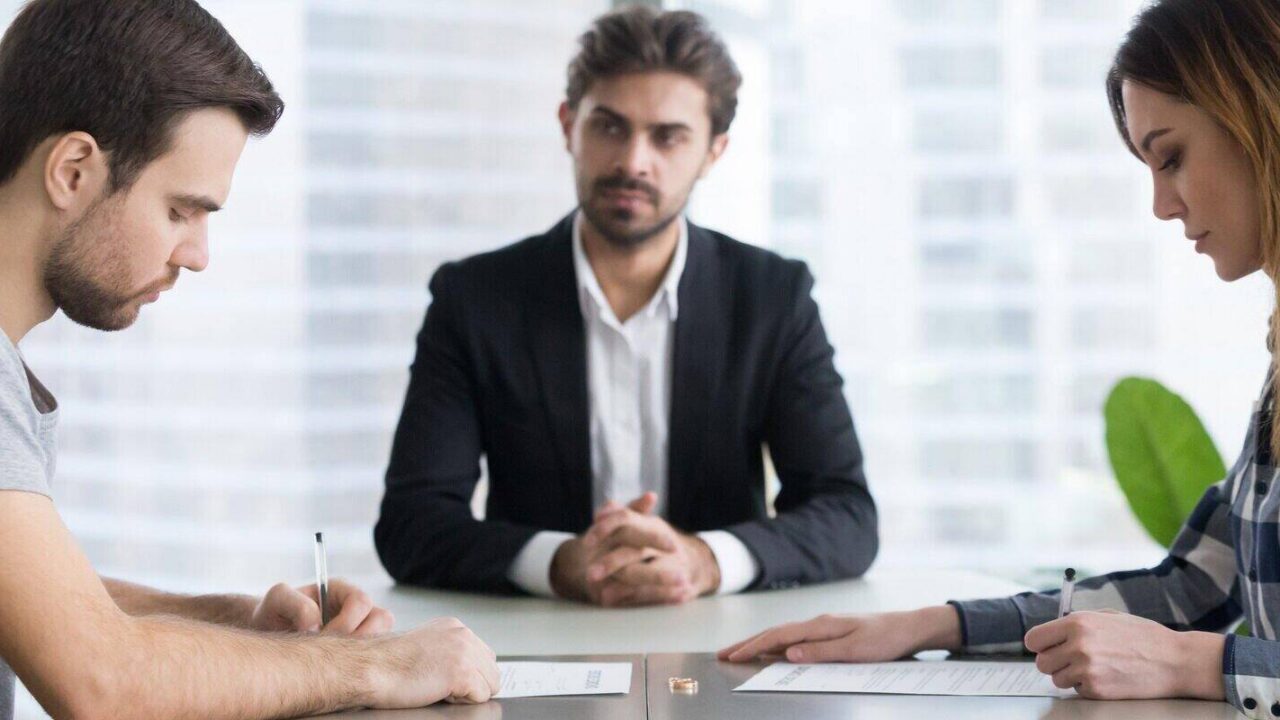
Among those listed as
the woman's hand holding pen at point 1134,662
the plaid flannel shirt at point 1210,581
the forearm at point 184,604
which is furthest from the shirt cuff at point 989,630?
the forearm at point 184,604

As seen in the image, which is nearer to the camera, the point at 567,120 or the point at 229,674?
the point at 229,674

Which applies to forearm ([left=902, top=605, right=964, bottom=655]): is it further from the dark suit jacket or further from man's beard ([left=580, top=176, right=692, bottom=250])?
man's beard ([left=580, top=176, right=692, bottom=250])

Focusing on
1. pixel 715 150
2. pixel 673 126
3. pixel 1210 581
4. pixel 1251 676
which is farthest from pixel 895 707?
pixel 715 150

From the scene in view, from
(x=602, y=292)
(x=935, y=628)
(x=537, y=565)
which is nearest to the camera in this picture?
(x=935, y=628)

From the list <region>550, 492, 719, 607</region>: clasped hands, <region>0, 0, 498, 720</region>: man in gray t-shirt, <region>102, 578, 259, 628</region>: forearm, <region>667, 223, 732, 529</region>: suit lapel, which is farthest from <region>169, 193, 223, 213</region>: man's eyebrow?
<region>667, 223, 732, 529</region>: suit lapel

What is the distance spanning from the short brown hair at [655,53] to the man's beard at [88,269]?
1.43 metres

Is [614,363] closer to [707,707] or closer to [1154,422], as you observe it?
[1154,422]

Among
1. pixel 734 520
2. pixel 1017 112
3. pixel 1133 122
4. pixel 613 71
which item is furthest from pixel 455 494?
pixel 1017 112

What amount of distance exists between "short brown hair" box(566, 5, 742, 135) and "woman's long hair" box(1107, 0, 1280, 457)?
125 cm

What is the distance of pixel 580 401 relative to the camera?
2.49 meters

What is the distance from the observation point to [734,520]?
99.8 inches

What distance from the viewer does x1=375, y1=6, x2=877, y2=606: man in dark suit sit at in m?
2.48

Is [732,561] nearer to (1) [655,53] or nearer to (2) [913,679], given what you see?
(2) [913,679]

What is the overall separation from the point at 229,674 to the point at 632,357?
1449 millimetres
